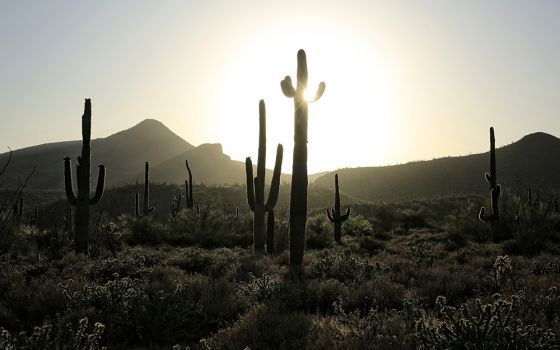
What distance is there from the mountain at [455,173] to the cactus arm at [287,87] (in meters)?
59.9

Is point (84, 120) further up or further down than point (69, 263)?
further up

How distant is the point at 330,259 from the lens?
39.8ft

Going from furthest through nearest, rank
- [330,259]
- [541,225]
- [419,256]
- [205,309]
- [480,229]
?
[480,229]
[541,225]
[419,256]
[330,259]
[205,309]

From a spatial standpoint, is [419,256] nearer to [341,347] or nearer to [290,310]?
[290,310]

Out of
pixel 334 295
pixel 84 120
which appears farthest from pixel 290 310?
pixel 84 120

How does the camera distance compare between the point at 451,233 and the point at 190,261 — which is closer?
the point at 190,261

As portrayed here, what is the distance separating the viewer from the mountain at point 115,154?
381 feet

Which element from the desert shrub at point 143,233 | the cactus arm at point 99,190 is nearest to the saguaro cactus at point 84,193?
the cactus arm at point 99,190

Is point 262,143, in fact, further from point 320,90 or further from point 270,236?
point 320,90

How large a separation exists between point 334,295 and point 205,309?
2324mm

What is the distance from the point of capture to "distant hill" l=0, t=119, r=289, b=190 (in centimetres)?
10750

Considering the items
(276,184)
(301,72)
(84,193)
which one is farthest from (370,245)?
(84,193)

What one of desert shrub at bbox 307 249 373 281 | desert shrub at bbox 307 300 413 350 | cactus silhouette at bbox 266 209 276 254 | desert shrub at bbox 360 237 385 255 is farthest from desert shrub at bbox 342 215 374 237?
desert shrub at bbox 307 300 413 350

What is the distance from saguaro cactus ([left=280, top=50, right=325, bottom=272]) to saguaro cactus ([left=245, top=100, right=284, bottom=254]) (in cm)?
412
